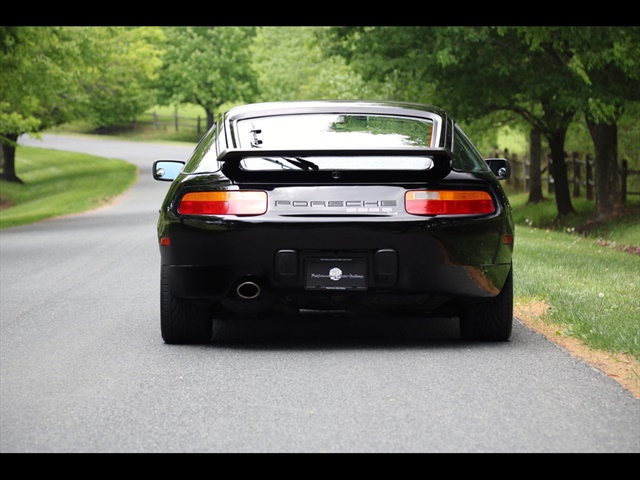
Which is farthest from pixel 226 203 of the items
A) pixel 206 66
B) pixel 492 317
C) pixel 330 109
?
pixel 206 66

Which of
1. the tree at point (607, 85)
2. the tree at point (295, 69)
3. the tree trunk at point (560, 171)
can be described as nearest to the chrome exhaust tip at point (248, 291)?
the tree at point (607, 85)

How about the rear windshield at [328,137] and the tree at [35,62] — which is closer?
the rear windshield at [328,137]

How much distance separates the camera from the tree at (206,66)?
67500 mm

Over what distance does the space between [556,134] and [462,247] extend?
2198 cm

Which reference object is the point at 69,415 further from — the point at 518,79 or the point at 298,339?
the point at 518,79

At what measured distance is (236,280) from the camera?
6910mm

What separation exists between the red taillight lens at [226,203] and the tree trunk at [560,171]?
22.0 m

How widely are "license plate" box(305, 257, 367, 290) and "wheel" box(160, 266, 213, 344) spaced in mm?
865

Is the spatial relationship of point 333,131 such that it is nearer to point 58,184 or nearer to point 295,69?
point 58,184

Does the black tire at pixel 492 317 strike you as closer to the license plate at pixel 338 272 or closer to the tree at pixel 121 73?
the license plate at pixel 338 272

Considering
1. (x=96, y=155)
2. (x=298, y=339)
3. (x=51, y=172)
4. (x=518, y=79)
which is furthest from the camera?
(x=96, y=155)

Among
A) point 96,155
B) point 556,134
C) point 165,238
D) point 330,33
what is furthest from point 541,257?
point 96,155

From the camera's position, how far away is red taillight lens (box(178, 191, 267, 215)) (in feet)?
22.4

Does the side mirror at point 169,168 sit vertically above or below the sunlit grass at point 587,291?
above
